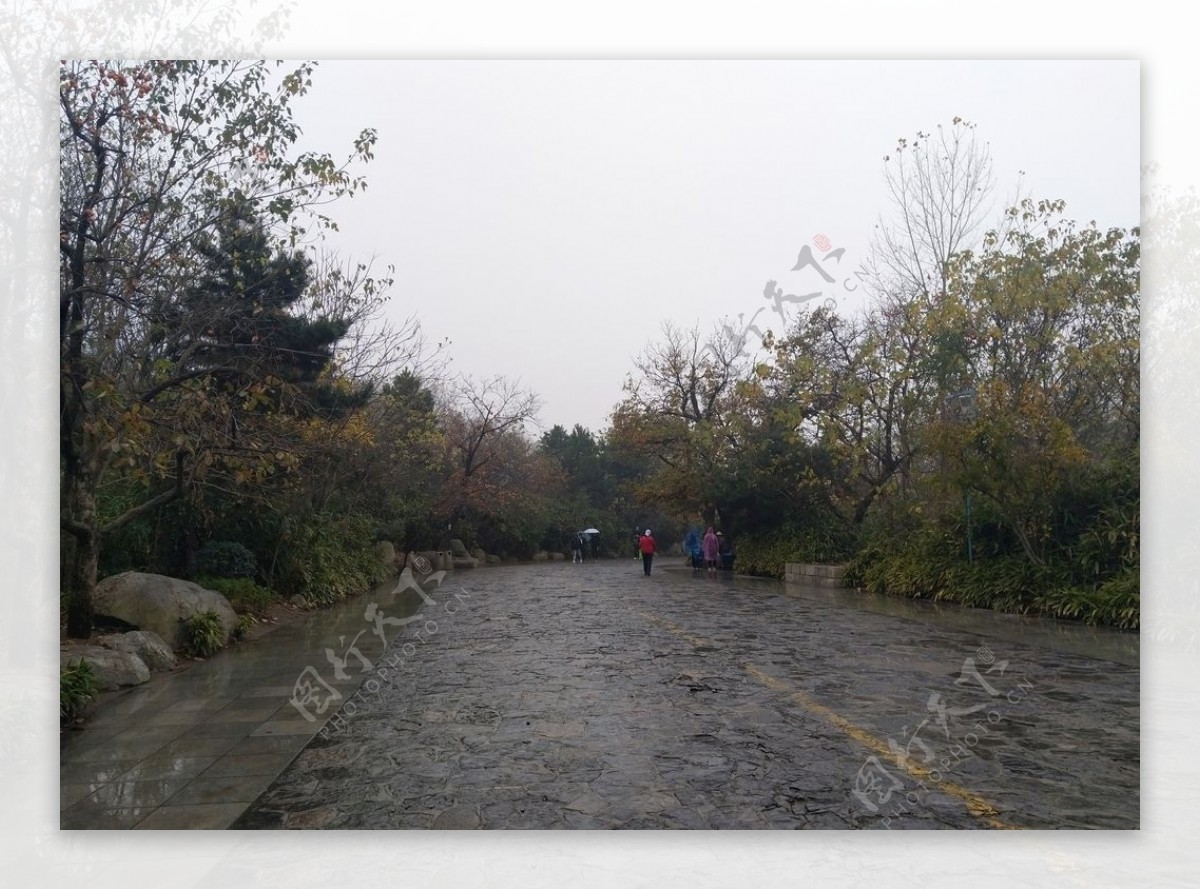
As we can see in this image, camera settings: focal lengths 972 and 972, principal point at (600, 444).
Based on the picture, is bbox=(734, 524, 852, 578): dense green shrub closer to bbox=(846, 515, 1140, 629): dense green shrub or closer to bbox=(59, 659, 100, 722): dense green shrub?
bbox=(846, 515, 1140, 629): dense green shrub

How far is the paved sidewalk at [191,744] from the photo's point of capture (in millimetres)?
4895

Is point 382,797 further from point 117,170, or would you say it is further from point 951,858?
point 117,170

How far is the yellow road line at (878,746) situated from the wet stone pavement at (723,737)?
0.02 m

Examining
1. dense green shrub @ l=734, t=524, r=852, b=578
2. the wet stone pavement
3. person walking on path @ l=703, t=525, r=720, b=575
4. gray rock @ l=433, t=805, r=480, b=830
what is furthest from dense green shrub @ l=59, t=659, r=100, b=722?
person walking on path @ l=703, t=525, r=720, b=575

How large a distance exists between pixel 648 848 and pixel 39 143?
6.16 meters

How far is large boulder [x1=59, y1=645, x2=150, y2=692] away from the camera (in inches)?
321

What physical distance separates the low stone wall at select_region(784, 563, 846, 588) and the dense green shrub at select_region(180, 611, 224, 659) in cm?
1337

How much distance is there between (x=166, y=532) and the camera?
13820mm

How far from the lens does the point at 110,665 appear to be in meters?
8.36

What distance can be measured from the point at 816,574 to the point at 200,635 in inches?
567

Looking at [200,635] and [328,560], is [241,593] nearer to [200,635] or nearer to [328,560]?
[200,635]

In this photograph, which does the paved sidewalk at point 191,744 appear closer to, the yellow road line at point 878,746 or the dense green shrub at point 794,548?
the yellow road line at point 878,746

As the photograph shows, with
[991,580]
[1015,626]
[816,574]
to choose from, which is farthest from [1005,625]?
[816,574]

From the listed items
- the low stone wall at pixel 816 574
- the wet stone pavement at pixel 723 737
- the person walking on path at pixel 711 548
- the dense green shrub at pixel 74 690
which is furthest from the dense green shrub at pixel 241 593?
the person walking on path at pixel 711 548
